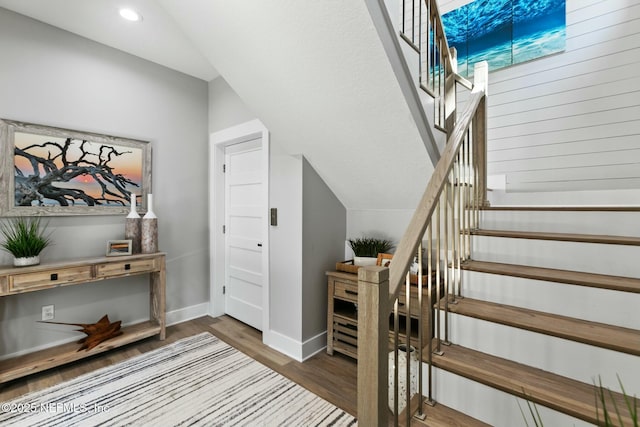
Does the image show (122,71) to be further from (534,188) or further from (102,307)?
(534,188)

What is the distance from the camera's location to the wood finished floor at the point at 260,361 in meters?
2.09

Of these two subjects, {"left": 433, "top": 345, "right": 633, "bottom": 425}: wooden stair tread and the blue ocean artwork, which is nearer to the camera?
{"left": 433, "top": 345, "right": 633, "bottom": 425}: wooden stair tread

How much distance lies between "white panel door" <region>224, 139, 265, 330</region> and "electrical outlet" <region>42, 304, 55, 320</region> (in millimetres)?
1573

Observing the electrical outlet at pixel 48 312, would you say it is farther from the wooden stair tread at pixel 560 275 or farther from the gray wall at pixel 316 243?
the wooden stair tread at pixel 560 275

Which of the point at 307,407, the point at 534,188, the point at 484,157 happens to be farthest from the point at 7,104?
the point at 534,188

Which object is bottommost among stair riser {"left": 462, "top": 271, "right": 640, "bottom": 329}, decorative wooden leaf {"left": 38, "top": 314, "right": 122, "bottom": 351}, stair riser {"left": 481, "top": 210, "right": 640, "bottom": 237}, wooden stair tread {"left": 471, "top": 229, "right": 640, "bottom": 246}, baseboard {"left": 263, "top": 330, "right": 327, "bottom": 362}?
baseboard {"left": 263, "top": 330, "right": 327, "bottom": 362}

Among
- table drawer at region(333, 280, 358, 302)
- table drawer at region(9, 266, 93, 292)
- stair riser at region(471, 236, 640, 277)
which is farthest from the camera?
table drawer at region(333, 280, 358, 302)

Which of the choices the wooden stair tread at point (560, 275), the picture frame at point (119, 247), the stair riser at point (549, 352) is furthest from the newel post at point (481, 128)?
the picture frame at point (119, 247)

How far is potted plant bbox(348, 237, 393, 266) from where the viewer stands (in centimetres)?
254

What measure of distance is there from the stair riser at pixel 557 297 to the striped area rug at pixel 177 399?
115cm

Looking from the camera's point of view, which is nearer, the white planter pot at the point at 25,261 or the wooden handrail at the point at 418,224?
the wooden handrail at the point at 418,224

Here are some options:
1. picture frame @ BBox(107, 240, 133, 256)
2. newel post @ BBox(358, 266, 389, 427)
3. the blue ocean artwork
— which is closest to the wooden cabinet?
newel post @ BBox(358, 266, 389, 427)

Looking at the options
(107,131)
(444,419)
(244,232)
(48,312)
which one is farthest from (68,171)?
(444,419)

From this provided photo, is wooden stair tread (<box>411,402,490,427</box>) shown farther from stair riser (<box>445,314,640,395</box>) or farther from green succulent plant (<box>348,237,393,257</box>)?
green succulent plant (<box>348,237,393,257</box>)
